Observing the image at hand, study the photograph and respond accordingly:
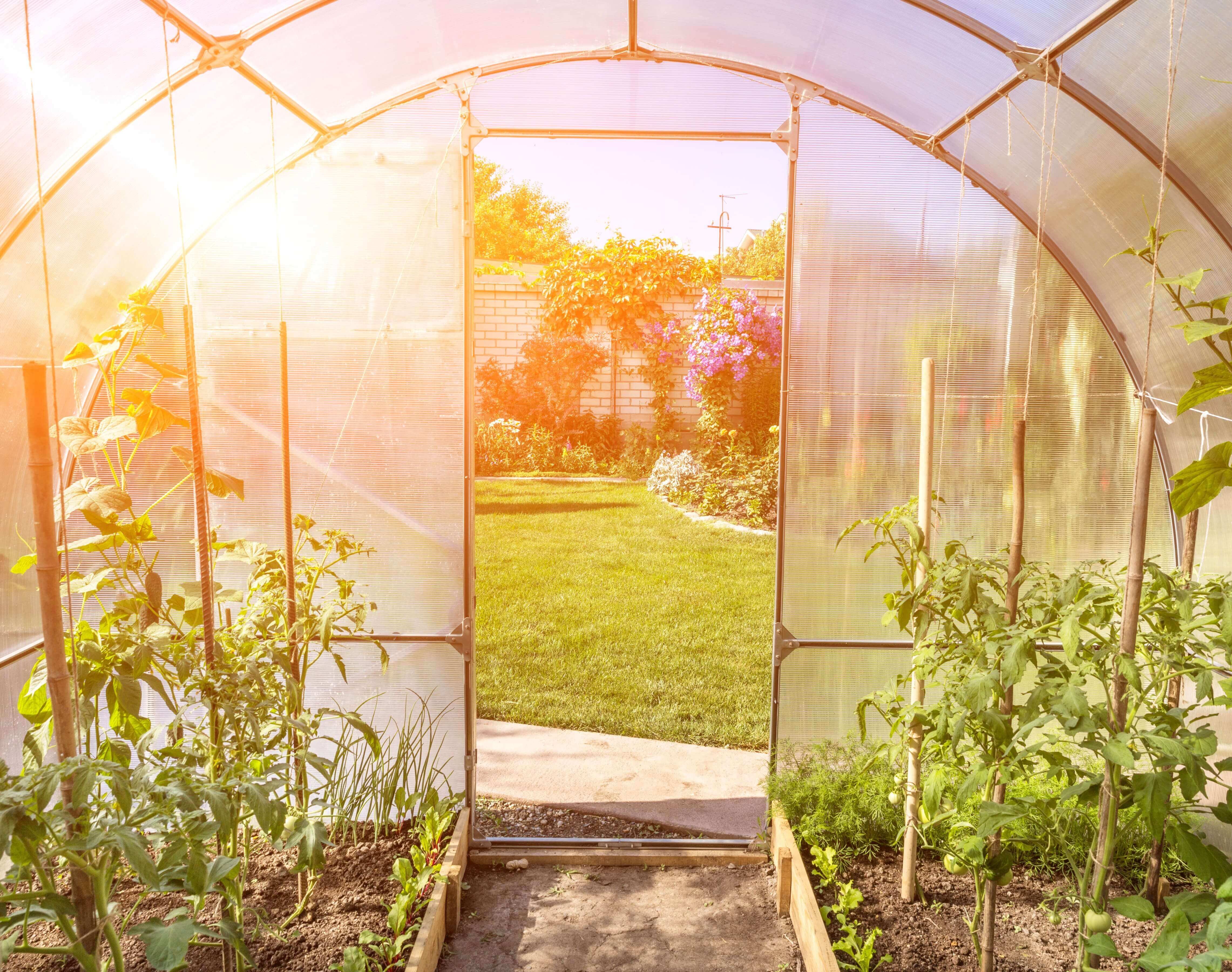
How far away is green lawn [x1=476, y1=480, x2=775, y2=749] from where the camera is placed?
457 cm

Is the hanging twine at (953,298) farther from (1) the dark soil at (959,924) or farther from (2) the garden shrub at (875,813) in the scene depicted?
(1) the dark soil at (959,924)

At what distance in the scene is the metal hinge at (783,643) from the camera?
308cm

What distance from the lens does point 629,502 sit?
8.88 meters

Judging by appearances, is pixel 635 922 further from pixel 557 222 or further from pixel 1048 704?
pixel 557 222

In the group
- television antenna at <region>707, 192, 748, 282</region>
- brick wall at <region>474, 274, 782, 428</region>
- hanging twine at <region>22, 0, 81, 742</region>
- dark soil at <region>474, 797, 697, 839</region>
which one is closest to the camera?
hanging twine at <region>22, 0, 81, 742</region>

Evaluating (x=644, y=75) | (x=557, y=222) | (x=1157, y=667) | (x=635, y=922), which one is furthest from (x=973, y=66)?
(x=557, y=222)

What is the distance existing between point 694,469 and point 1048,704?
7217 mm

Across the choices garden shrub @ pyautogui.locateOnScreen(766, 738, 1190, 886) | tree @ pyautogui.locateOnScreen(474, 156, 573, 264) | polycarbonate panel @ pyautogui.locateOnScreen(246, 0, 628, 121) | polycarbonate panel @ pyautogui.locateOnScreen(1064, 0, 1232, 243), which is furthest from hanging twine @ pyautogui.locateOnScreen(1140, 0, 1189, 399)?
tree @ pyautogui.locateOnScreen(474, 156, 573, 264)

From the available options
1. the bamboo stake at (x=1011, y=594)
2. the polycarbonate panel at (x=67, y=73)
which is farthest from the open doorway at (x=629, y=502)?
the bamboo stake at (x=1011, y=594)

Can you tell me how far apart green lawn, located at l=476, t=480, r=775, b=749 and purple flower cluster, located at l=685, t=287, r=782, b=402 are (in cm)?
142

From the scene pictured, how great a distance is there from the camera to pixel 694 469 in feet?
29.2

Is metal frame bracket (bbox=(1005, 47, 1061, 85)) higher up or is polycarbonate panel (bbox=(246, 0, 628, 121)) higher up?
polycarbonate panel (bbox=(246, 0, 628, 121))

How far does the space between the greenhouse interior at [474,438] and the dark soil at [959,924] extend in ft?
0.05

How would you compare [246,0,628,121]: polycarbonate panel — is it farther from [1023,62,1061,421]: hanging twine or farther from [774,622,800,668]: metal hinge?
[774,622,800,668]: metal hinge
